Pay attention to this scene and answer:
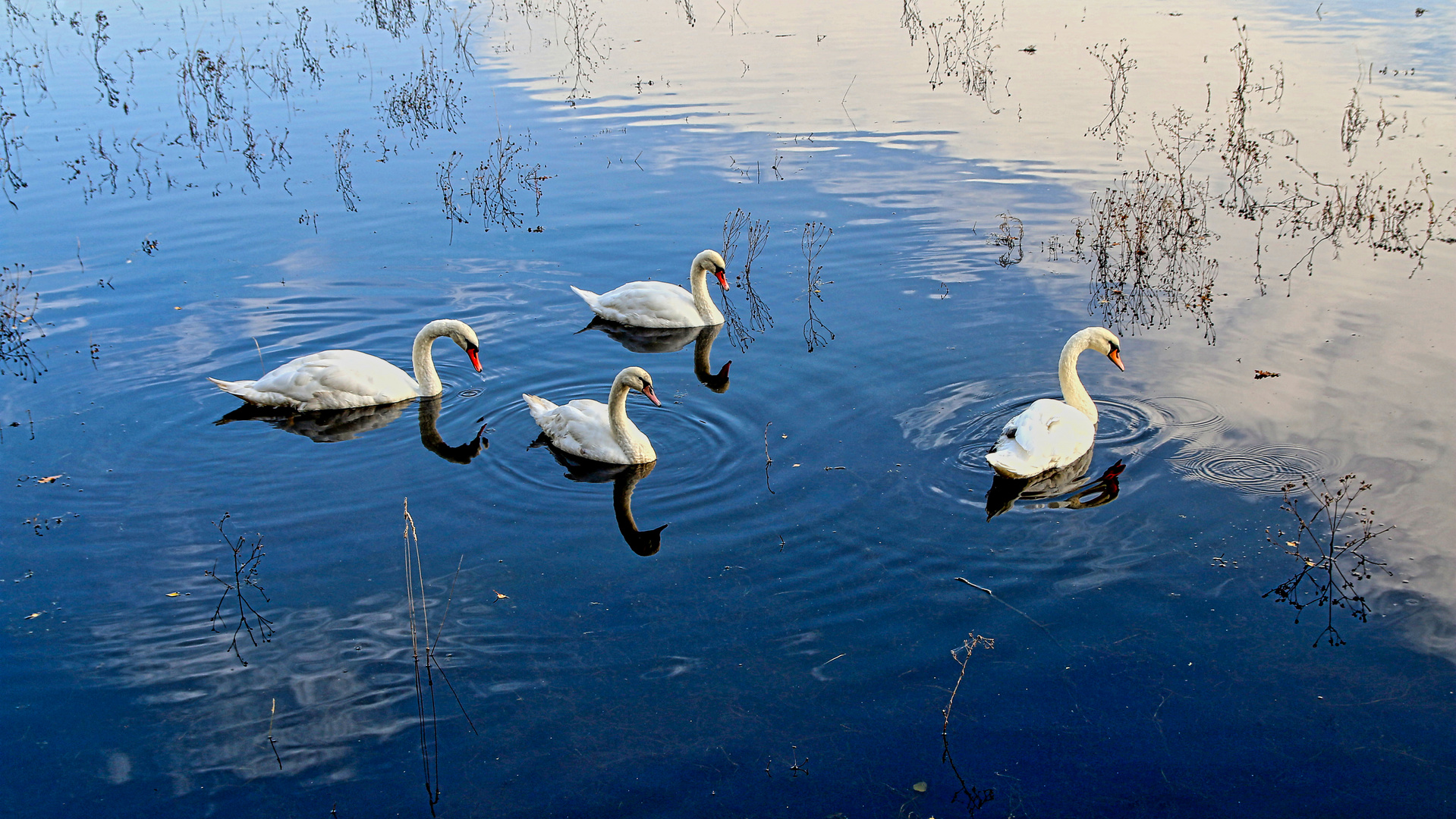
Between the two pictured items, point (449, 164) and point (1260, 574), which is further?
point (449, 164)

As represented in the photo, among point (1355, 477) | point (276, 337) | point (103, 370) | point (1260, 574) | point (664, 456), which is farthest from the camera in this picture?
point (276, 337)

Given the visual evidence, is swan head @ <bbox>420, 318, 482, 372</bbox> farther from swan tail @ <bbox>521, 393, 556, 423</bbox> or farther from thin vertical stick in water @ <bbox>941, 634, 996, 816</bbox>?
thin vertical stick in water @ <bbox>941, 634, 996, 816</bbox>

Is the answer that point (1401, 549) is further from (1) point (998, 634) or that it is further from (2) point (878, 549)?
(2) point (878, 549)

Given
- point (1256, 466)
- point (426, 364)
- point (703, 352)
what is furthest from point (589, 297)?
point (1256, 466)

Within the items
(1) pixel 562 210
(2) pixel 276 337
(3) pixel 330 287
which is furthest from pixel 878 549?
(1) pixel 562 210

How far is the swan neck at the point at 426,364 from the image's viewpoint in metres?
11.8

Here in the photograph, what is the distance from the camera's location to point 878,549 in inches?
339

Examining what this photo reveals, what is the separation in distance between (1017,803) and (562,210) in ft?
43.4

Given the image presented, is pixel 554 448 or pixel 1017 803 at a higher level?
pixel 554 448

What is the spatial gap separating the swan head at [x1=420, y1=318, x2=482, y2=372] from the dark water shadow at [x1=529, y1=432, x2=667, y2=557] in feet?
5.25

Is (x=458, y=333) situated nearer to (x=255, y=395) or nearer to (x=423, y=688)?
(x=255, y=395)

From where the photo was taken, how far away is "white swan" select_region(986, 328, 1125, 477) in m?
9.36

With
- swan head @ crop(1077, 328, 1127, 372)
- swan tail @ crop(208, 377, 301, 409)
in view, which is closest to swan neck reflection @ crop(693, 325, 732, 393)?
swan head @ crop(1077, 328, 1127, 372)

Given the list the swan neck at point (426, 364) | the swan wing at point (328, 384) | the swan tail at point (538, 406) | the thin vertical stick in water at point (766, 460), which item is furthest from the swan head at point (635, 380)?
the swan wing at point (328, 384)
